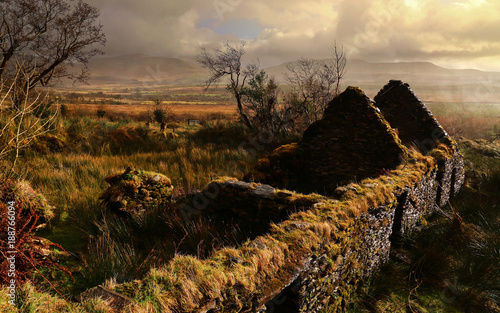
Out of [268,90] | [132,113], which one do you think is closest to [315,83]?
[268,90]

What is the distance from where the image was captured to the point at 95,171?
8.30 m

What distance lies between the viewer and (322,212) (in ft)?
12.7

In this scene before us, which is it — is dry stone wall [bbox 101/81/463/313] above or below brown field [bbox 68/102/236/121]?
below

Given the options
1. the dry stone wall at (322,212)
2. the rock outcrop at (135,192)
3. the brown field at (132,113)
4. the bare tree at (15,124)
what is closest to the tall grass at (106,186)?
the rock outcrop at (135,192)

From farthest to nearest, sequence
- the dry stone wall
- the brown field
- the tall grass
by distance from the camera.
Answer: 1. the brown field
2. the tall grass
3. the dry stone wall

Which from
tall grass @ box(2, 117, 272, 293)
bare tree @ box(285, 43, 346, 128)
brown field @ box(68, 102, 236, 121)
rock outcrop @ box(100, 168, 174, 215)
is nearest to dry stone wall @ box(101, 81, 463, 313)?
tall grass @ box(2, 117, 272, 293)

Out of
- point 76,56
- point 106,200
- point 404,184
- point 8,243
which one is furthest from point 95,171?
point 76,56

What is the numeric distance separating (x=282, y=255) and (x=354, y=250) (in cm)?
187

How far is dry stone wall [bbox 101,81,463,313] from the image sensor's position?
2277mm

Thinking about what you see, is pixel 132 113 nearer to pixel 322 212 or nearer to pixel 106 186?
pixel 106 186

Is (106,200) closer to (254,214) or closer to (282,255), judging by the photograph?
(254,214)

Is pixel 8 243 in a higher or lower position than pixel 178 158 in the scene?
higher

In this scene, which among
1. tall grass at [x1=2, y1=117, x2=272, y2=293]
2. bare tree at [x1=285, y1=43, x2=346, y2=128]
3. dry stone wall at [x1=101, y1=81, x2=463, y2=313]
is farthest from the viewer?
bare tree at [x1=285, y1=43, x2=346, y2=128]

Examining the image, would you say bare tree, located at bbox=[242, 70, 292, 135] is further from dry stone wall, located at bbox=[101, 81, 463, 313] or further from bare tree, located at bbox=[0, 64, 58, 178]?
bare tree, located at bbox=[0, 64, 58, 178]
